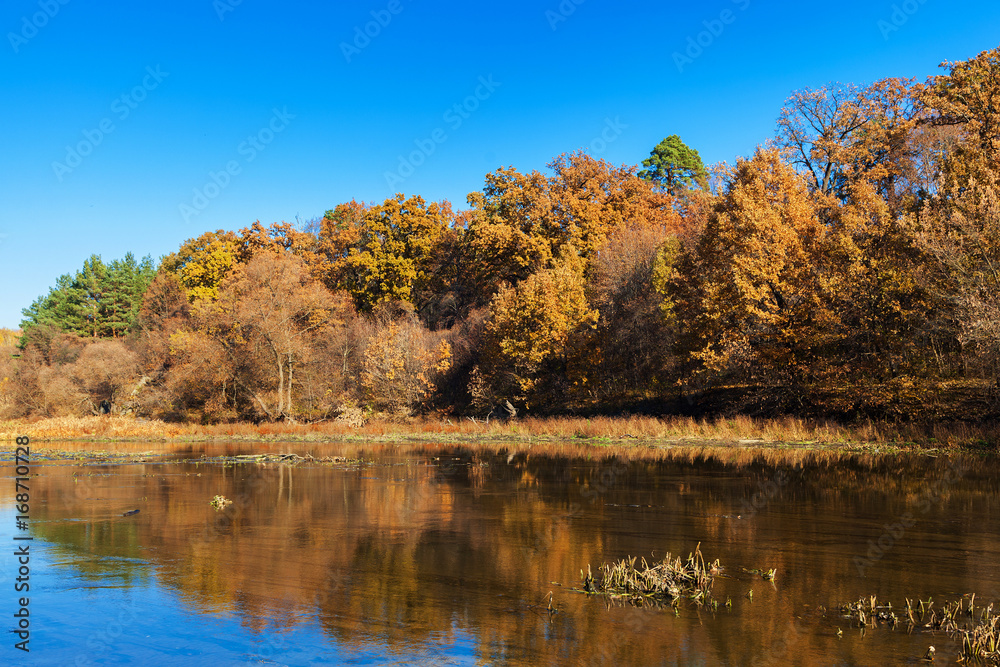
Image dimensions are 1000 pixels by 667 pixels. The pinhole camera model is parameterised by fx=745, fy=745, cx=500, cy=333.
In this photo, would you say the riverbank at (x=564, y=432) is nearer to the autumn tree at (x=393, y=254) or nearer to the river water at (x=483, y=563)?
the river water at (x=483, y=563)

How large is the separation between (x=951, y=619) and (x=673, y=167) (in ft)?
265

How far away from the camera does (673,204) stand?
7438 centimetres

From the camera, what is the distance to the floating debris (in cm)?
1971

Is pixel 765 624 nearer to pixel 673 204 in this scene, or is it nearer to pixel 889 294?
pixel 889 294

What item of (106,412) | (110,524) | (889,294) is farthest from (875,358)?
(106,412)

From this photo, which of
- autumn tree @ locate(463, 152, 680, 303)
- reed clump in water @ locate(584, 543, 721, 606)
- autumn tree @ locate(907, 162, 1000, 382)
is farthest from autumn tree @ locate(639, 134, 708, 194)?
reed clump in water @ locate(584, 543, 721, 606)

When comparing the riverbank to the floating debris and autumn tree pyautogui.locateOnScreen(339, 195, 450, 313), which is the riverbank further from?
the floating debris

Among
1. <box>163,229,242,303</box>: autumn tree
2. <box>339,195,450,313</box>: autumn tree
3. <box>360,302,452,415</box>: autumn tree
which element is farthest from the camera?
<box>163,229,242,303</box>: autumn tree

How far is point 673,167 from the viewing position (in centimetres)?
8575

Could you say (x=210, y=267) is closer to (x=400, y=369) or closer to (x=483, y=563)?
(x=400, y=369)

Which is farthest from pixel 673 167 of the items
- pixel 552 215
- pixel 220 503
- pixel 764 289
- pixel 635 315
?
pixel 220 503

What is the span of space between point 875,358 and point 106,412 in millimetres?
66946

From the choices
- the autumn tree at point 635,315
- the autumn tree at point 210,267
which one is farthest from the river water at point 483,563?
the autumn tree at point 210,267

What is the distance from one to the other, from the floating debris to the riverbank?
946 inches
